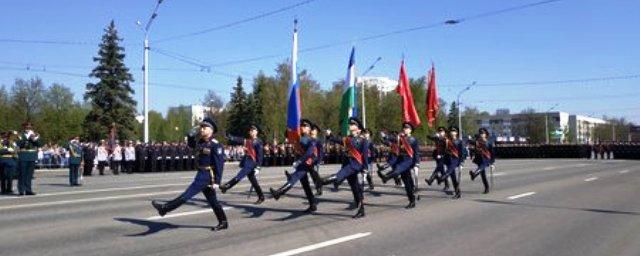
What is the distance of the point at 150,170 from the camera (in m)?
34.8

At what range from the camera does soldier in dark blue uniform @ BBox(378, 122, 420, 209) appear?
48.4ft

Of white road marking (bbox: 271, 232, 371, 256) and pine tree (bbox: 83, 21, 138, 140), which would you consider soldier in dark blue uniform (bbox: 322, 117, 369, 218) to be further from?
pine tree (bbox: 83, 21, 138, 140)

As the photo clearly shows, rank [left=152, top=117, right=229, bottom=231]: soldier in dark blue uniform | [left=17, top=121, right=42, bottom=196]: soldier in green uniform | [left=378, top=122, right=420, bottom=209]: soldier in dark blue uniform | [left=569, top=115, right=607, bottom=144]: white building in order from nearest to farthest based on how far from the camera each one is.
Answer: [left=152, top=117, right=229, bottom=231]: soldier in dark blue uniform, [left=378, top=122, right=420, bottom=209]: soldier in dark blue uniform, [left=17, top=121, right=42, bottom=196]: soldier in green uniform, [left=569, top=115, right=607, bottom=144]: white building

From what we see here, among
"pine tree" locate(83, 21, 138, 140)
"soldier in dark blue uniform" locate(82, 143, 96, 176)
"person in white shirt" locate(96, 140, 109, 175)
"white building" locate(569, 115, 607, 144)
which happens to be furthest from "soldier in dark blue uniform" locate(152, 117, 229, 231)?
"white building" locate(569, 115, 607, 144)

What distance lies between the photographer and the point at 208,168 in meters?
10.9

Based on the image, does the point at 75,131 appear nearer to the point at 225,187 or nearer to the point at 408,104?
the point at 408,104

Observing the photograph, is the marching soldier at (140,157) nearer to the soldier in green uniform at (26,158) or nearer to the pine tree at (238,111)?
the soldier in green uniform at (26,158)

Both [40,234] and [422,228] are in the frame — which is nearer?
[40,234]

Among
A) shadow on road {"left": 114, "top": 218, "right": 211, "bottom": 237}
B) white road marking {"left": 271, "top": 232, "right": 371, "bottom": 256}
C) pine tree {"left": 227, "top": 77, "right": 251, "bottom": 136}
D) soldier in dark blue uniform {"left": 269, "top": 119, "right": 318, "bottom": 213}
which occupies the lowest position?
white road marking {"left": 271, "top": 232, "right": 371, "bottom": 256}

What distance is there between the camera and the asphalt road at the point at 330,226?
9.38 metres

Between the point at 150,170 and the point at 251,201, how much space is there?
20.2m

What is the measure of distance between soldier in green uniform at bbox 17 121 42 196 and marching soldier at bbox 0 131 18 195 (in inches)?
9.2

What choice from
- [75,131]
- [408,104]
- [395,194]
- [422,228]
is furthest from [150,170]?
[75,131]

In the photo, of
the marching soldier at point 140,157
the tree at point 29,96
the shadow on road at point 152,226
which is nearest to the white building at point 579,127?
the tree at point 29,96
